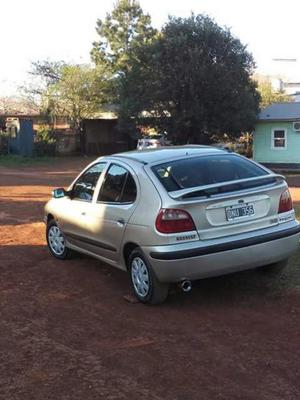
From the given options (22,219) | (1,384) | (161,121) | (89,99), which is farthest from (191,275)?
(89,99)

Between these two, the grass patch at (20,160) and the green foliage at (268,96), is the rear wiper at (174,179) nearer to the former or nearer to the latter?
the grass patch at (20,160)

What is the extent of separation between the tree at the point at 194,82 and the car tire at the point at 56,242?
2210 cm

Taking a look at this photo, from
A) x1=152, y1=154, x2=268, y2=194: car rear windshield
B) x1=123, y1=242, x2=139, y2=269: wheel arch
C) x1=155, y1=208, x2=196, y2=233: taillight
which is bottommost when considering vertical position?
x1=123, y1=242, x2=139, y2=269: wheel arch

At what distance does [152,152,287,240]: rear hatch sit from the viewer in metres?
5.64

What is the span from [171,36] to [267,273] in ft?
83.8

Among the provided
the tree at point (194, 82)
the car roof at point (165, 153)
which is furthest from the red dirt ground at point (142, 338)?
the tree at point (194, 82)

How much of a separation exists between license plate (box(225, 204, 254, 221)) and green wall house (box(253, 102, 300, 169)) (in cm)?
2381

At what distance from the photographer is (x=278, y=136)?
30.0m

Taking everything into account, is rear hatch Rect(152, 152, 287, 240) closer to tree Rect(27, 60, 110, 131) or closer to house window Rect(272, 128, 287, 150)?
house window Rect(272, 128, 287, 150)

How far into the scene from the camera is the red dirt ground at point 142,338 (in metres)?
4.01

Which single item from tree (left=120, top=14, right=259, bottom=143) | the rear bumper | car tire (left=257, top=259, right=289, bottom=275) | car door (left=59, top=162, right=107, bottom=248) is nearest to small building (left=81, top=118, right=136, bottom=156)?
tree (left=120, top=14, right=259, bottom=143)

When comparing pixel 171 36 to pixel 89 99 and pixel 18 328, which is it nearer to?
pixel 89 99

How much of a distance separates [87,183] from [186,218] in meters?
2.12

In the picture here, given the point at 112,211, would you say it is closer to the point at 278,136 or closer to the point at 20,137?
the point at 278,136
